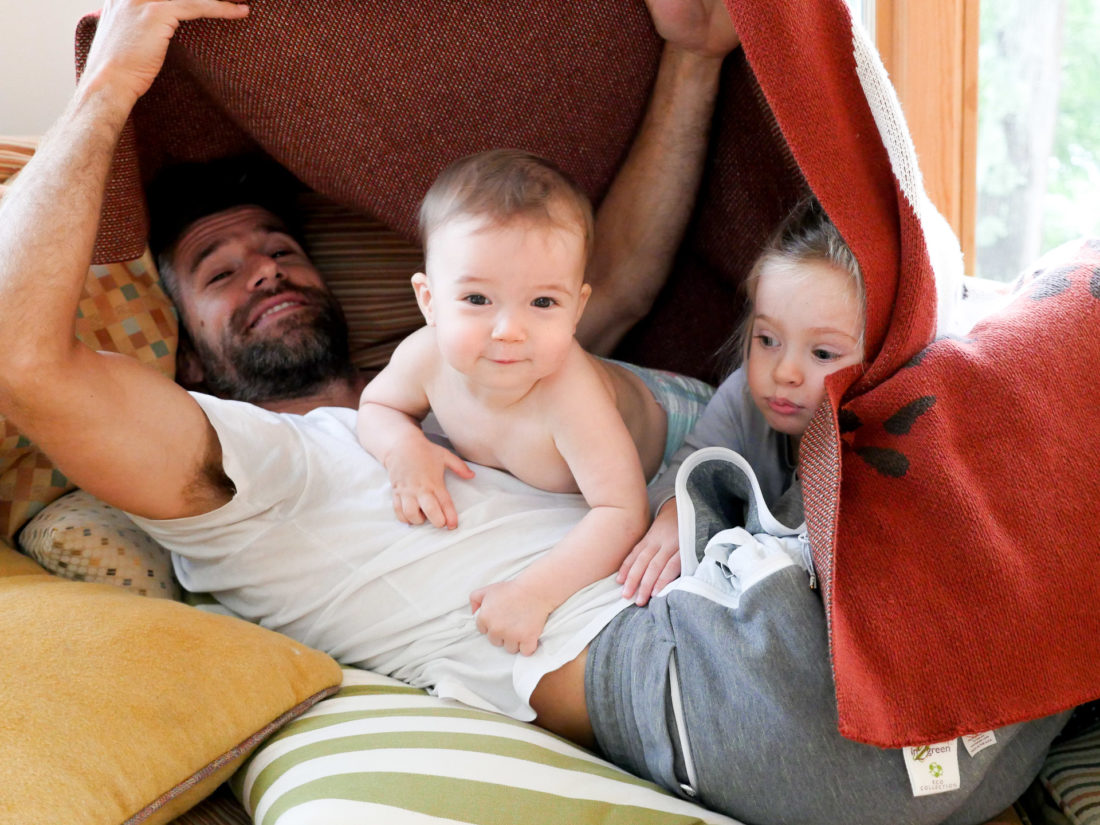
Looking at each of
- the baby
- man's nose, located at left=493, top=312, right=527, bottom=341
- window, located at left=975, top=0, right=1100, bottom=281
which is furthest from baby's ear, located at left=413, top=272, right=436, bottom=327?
window, located at left=975, top=0, right=1100, bottom=281

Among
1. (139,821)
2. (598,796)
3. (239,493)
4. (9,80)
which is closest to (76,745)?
(139,821)

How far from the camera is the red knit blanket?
3.02 feet

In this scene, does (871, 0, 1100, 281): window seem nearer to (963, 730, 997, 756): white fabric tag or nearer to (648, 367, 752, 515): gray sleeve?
(648, 367, 752, 515): gray sleeve

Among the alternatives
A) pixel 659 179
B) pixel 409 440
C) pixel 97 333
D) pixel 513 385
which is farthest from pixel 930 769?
pixel 97 333

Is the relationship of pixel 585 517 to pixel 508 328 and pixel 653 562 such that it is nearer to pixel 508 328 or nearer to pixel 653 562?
pixel 653 562

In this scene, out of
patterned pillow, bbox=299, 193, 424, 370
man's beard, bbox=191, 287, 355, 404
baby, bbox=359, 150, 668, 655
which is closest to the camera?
baby, bbox=359, 150, 668, 655

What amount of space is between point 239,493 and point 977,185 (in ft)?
6.13

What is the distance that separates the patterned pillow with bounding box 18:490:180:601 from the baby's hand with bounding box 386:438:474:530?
1.07 ft

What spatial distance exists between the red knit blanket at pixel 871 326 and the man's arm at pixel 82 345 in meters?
0.07

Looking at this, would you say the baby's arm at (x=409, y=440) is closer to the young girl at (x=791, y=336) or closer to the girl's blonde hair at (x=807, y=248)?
the young girl at (x=791, y=336)

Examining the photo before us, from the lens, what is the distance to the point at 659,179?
4.78 feet

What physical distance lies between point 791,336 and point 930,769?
1.65 feet

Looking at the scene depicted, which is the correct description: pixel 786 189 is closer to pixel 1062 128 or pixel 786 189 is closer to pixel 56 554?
pixel 56 554

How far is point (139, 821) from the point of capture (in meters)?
0.88
